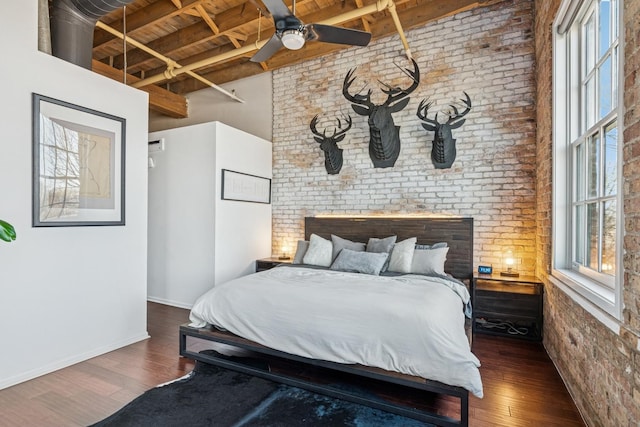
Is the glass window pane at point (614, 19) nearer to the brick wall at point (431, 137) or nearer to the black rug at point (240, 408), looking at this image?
the brick wall at point (431, 137)

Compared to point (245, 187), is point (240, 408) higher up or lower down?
lower down

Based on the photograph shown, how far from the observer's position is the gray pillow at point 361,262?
3.83 metres

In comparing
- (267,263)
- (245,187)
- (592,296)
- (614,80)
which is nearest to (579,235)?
(592,296)

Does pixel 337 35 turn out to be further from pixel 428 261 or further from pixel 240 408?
pixel 240 408

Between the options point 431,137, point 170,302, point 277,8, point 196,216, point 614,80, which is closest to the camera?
point 614,80

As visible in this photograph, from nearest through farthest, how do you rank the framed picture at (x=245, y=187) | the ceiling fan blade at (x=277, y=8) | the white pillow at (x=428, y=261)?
the ceiling fan blade at (x=277, y=8)
the white pillow at (x=428, y=261)
the framed picture at (x=245, y=187)

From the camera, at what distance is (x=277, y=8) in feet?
8.20

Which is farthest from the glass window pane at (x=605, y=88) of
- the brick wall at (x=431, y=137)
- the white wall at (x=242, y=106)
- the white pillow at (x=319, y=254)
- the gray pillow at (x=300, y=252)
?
the white wall at (x=242, y=106)

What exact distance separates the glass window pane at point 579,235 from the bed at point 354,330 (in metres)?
1.00

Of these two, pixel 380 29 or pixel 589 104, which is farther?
pixel 380 29

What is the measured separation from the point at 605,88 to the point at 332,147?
10.7 feet

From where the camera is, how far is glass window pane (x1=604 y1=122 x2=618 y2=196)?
218cm

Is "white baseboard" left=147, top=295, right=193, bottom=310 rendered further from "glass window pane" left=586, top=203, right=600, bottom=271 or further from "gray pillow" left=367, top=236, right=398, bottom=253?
"glass window pane" left=586, top=203, right=600, bottom=271

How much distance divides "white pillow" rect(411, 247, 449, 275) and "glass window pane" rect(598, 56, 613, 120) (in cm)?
194
